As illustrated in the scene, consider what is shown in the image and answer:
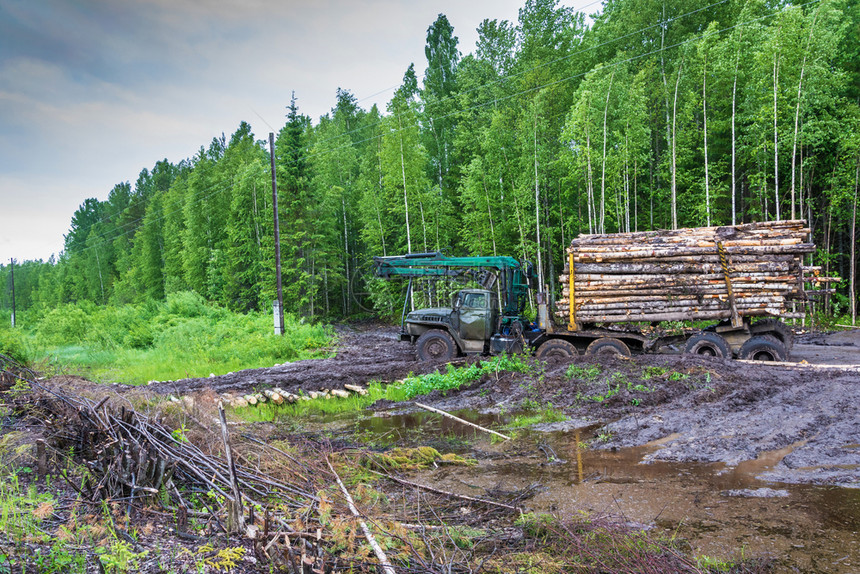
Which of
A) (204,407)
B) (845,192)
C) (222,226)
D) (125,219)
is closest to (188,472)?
(204,407)

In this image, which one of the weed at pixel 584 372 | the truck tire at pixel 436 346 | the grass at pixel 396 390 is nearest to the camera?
the weed at pixel 584 372

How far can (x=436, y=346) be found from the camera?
1418 cm

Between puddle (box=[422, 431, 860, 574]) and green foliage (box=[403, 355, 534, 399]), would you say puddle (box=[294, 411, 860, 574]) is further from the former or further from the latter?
green foliage (box=[403, 355, 534, 399])

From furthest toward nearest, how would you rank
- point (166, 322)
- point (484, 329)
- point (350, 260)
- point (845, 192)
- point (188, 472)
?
1. point (350, 260)
2. point (166, 322)
3. point (845, 192)
4. point (484, 329)
5. point (188, 472)

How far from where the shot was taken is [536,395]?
999 cm

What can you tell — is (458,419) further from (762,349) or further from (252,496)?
(762,349)

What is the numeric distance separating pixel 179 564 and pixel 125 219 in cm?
6408

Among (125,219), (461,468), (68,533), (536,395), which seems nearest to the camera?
(68,533)

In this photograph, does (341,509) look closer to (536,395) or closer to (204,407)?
(204,407)

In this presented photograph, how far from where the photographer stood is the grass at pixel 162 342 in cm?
1521

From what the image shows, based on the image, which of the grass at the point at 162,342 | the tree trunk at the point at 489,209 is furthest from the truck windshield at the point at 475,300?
the tree trunk at the point at 489,209

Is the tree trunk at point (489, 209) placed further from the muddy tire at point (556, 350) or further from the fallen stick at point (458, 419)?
the fallen stick at point (458, 419)

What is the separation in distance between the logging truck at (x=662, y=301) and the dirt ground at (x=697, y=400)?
3.71ft

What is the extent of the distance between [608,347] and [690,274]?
102 inches
